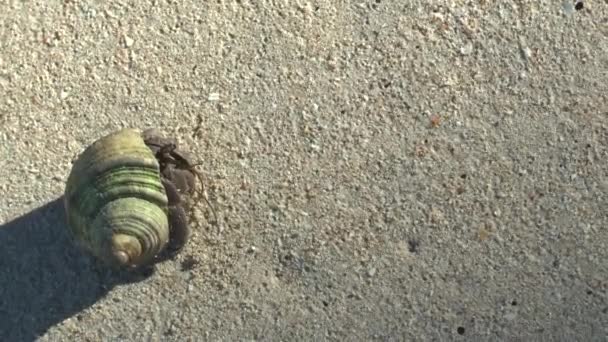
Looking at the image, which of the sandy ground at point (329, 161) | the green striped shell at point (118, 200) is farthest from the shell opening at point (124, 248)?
the sandy ground at point (329, 161)

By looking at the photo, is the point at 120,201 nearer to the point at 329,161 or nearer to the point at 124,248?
the point at 124,248

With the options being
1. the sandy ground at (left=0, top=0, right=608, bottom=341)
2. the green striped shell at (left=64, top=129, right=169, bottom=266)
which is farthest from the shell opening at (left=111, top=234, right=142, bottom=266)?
the sandy ground at (left=0, top=0, right=608, bottom=341)

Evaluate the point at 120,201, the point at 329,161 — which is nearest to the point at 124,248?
the point at 120,201

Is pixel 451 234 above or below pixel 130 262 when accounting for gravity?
above

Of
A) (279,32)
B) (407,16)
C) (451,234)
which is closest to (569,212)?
(451,234)

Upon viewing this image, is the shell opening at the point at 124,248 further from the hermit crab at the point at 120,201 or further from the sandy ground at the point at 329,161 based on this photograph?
the sandy ground at the point at 329,161

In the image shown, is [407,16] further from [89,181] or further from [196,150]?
[89,181]

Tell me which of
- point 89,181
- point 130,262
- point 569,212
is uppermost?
point 569,212
